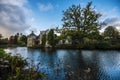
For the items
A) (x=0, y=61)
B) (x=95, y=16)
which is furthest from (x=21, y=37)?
(x=0, y=61)

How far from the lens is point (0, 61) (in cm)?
1056

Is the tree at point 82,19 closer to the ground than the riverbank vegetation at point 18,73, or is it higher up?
higher up

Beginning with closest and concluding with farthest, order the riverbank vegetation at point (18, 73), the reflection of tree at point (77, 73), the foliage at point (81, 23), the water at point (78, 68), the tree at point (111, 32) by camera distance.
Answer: the riverbank vegetation at point (18, 73), the reflection of tree at point (77, 73), the water at point (78, 68), the foliage at point (81, 23), the tree at point (111, 32)

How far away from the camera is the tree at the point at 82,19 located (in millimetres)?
46250

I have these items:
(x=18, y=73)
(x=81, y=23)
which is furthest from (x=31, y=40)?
(x=18, y=73)

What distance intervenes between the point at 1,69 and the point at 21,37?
83989 millimetres

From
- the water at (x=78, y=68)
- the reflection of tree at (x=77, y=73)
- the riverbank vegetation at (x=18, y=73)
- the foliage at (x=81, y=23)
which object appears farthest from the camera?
the foliage at (x=81, y=23)

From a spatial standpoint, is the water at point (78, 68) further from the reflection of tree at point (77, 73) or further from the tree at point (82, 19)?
the tree at point (82, 19)

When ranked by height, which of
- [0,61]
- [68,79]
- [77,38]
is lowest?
[68,79]

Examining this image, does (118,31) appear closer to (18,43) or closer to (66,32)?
(66,32)

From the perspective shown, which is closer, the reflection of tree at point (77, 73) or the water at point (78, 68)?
the reflection of tree at point (77, 73)

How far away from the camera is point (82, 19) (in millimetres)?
47188

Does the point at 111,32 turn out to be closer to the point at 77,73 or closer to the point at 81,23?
the point at 81,23

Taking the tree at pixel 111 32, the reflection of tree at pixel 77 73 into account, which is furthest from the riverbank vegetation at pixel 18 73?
the tree at pixel 111 32
